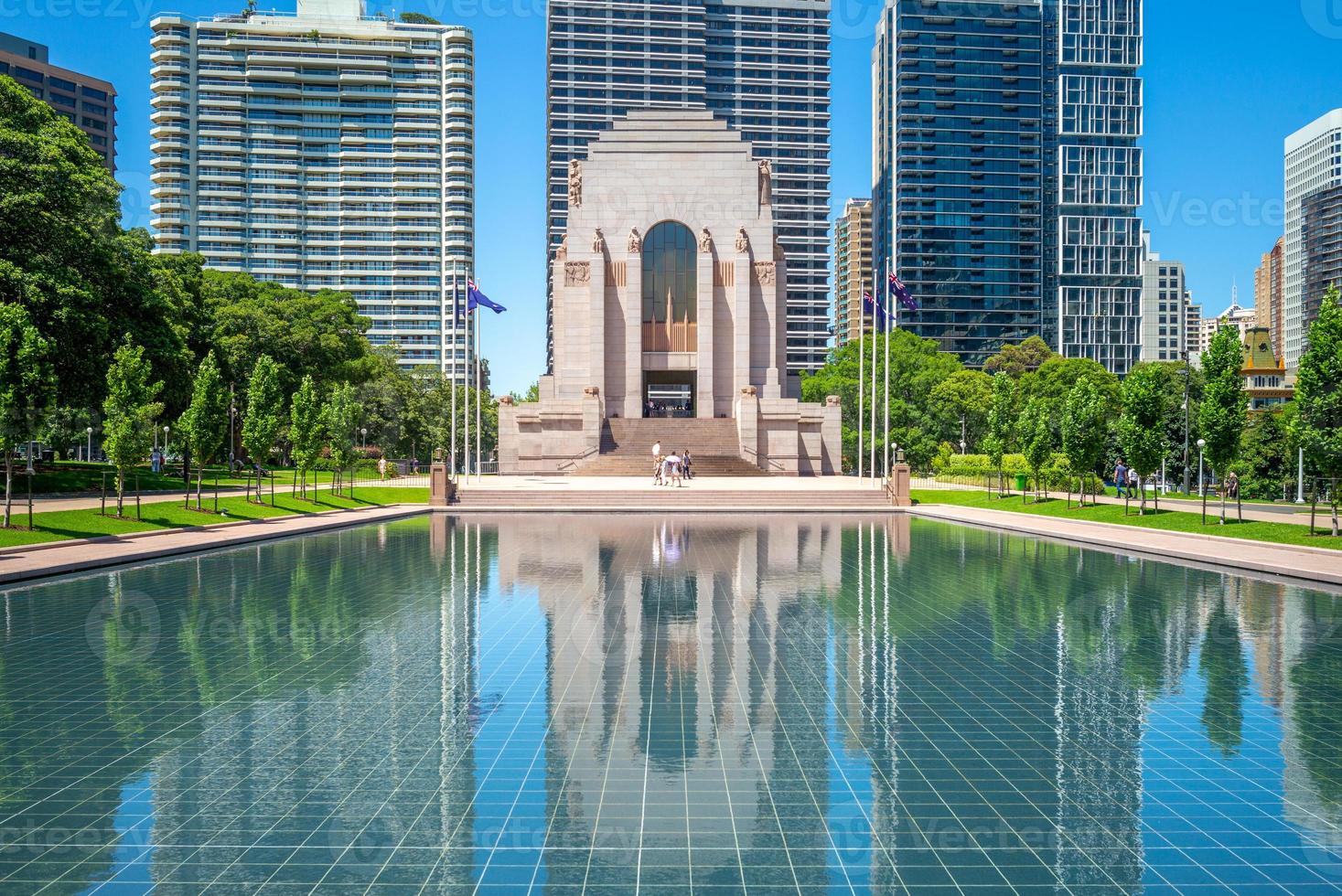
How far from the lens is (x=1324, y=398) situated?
85.4ft

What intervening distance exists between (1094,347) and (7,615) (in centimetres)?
15672

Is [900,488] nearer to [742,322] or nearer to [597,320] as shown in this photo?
[742,322]

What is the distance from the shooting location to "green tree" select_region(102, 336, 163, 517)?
1079 inches

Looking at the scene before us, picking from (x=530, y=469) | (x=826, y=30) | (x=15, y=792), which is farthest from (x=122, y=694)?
(x=826, y=30)

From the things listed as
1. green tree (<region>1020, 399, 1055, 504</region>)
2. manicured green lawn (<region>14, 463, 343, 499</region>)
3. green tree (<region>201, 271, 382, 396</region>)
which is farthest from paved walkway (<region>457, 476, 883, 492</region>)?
green tree (<region>201, 271, 382, 396</region>)

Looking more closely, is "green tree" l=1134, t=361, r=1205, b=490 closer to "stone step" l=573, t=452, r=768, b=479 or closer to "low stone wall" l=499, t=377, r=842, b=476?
"low stone wall" l=499, t=377, r=842, b=476

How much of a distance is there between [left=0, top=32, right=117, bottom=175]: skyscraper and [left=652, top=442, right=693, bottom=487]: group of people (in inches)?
4393

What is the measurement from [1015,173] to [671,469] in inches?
4855

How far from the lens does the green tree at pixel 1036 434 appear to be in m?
39.6

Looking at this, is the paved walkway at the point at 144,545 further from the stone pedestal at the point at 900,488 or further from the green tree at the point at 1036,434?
the green tree at the point at 1036,434

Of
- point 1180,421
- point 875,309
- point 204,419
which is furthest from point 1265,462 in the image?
point 204,419

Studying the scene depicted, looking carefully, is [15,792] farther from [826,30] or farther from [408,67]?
[826,30]

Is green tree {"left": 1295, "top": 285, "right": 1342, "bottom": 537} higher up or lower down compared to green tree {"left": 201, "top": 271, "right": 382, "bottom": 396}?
lower down

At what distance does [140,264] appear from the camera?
154 ft
